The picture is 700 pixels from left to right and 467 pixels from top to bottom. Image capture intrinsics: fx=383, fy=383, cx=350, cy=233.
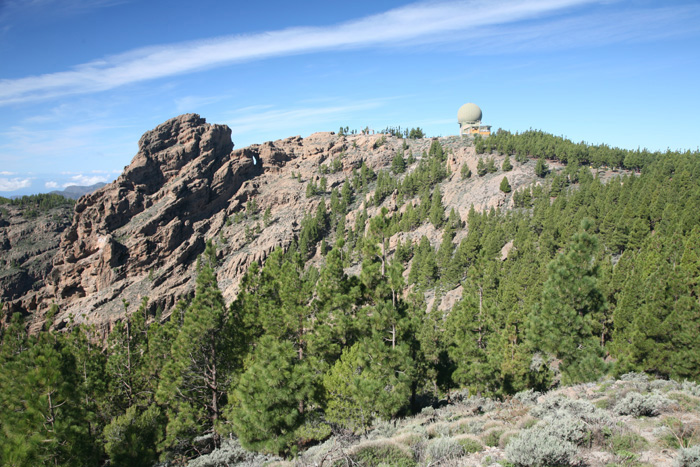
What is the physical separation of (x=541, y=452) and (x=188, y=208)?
4488 inches

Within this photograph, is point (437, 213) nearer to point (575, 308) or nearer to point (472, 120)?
point (472, 120)

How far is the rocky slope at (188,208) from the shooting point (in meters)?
90.6

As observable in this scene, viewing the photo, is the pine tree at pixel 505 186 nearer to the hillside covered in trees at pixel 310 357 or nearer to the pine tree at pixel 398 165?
the pine tree at pixel 398 165

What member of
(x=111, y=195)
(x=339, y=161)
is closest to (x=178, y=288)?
(x=111, y=195)

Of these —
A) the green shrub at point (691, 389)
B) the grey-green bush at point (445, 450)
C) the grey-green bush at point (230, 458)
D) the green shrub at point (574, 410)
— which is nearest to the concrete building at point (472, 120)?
the green shrub at point (691, 389)

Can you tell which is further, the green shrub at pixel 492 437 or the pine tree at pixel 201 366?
the pine tree at pixel 201 366

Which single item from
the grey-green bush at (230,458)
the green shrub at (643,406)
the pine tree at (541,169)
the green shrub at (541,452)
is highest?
the pine tree at (541,169)

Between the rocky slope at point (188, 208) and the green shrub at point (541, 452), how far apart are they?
2706 inches

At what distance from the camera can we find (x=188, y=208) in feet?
358

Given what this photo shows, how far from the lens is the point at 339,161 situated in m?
115

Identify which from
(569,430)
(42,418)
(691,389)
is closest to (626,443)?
(569,430)

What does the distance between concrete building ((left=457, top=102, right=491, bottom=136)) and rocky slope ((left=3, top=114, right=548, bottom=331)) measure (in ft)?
25.9

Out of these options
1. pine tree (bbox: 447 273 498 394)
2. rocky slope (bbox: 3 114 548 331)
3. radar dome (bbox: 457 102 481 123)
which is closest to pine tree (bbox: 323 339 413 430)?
pine tree (bbox: 447 273 498 394)

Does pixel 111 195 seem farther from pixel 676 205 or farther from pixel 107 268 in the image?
pixel 676 205
